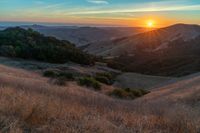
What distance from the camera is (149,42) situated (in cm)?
14250

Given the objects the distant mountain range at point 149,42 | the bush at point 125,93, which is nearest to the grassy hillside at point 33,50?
the bush at point 125,93

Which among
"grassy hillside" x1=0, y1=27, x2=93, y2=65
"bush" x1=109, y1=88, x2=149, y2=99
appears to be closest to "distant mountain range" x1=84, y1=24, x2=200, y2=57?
"grassy hillside" x1=0, y1=27, x2=93, y2=65

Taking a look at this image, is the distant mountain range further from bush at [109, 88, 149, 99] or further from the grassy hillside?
bush at [109, 88, 149, 99]

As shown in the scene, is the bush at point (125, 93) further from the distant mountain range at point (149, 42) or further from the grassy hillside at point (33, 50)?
the distant mountain range at point (149, 42)

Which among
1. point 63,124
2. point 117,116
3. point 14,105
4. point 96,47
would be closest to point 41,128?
point 63,124

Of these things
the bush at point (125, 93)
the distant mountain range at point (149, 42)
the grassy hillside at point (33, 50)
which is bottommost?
the distant mountain range at point (149, 42)

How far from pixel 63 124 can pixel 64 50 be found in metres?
66.3

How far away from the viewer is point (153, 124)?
6.61 meters

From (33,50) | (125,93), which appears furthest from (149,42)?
(125,93)

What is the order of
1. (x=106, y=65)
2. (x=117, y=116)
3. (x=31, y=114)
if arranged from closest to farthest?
(x=31, y=114)
(x=117, y=116)
(x=106, y=65)

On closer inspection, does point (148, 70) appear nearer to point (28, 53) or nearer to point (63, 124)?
point (28, 53)

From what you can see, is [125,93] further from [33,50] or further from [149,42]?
[149,42]

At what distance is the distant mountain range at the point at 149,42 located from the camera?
132 meters

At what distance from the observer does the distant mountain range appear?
131750 mm
